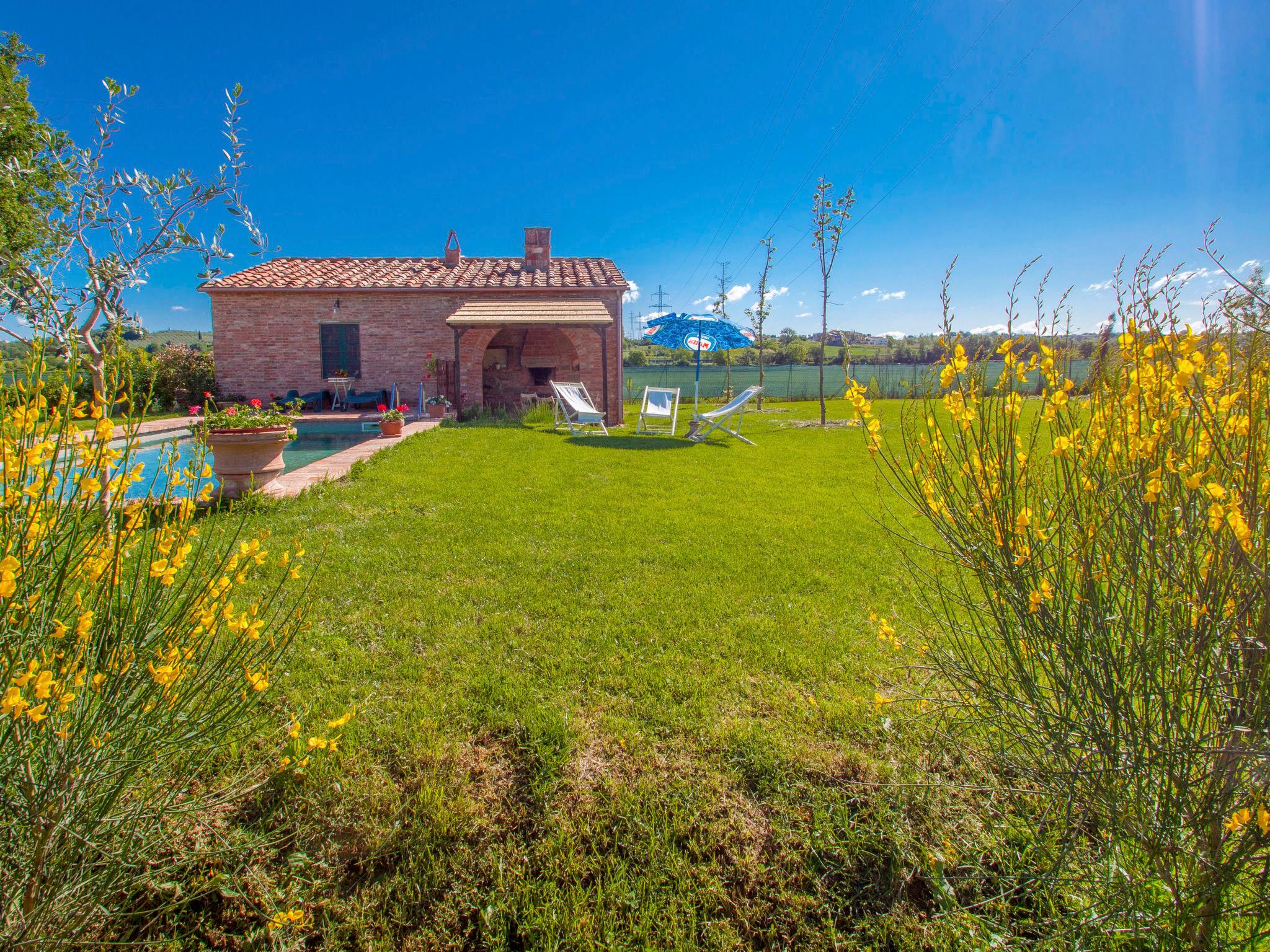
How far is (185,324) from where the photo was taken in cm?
1205

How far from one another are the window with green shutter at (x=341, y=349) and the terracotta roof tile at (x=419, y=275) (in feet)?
3.78

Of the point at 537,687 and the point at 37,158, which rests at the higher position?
the point at 37,158

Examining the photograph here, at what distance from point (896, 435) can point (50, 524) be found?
10675mm

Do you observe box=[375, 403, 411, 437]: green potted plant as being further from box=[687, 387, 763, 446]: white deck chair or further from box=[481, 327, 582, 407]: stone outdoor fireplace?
box=[481, 327, 582, 407]: stone outdoor fireplace

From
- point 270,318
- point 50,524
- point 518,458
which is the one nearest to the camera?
point 50,524

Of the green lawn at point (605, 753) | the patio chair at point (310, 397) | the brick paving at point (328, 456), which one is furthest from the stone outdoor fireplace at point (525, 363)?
the green lawn at point (605, 753)

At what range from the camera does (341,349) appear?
1593 centimetres

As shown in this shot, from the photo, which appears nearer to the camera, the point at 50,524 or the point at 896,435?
the point at 50,524

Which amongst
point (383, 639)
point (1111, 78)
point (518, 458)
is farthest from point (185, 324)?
point (1111, 78)

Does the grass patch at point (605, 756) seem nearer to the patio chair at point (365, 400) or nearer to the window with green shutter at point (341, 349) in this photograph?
the patio chair at point (365, 400)

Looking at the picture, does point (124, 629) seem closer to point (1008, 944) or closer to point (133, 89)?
point (1008, 944)

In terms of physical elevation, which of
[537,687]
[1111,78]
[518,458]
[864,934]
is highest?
[1111,78]

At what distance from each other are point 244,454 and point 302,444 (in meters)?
6.26

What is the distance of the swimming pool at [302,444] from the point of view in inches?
311
